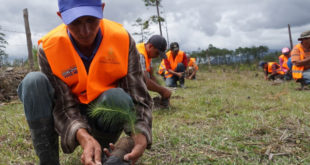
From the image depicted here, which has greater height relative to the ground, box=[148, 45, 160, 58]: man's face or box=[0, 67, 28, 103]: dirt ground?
box=[148, 45, 160, 58]: man's face

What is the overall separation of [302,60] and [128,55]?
17.5ft

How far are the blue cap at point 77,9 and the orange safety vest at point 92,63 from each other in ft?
0.57

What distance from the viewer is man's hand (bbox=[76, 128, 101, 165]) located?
122 centimetres

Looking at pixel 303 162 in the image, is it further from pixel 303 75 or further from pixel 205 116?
pixel 303 75

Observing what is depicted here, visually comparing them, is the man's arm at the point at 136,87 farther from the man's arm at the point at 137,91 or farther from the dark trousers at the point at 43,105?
the dark trousers at the point at 43,105

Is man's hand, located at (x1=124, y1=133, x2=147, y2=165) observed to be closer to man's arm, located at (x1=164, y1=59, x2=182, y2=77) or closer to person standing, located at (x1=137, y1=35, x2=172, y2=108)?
person standing, located at (x1=137, y1=35, x2=172, y2=108)

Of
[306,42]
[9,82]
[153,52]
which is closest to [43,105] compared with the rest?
[153,52]

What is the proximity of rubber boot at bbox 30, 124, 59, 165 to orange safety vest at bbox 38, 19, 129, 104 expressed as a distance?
10.9 inches

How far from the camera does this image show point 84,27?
144 centimetres

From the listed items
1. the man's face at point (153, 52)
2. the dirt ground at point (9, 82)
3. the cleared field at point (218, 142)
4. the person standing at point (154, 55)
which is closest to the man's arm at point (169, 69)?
the person standing at point (154, 55)

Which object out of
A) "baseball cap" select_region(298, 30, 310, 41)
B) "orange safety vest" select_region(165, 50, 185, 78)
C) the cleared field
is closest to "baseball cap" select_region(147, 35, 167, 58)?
the cleared field

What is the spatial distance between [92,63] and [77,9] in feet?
1.08

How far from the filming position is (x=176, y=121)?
3121 mm

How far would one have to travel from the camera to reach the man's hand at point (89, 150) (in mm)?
1218
